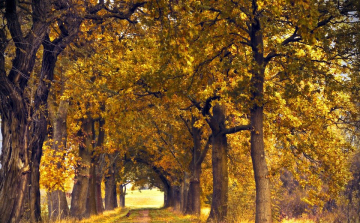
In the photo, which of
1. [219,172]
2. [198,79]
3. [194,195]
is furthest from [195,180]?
[198,79]

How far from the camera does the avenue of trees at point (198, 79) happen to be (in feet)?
34.3

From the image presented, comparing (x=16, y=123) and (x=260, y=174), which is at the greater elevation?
(x=16, y=123)

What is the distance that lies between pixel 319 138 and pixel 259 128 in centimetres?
378

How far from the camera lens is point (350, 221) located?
17.6 meters

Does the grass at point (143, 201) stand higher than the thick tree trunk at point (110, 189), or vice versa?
the thick tree trunk at point (110, 189)

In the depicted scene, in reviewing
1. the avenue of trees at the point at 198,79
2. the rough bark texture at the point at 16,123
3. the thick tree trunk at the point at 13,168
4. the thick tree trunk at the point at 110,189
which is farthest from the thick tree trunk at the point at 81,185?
the thick tree trunk at the point at 110,189

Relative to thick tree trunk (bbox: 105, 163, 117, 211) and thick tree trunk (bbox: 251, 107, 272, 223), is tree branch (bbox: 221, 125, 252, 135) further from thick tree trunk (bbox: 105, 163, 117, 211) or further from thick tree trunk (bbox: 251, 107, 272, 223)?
thick tree trunk (bbox: 105, 163, 117, 211)

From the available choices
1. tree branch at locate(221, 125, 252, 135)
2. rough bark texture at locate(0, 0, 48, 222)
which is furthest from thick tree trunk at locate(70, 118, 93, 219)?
rough bark texture at locate(0, 0, 48, 222)

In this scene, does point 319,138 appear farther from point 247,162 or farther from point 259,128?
point 247,162

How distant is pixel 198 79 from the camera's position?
46.1 feet

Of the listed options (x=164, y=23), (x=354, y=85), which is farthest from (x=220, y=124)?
(x=164, y=23)

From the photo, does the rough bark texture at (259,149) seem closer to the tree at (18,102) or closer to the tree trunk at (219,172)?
the tree trunk at (219,172)

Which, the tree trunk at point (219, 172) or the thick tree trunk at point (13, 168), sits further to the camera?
the tree trunk at point (219, 172)

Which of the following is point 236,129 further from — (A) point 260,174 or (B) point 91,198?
(B) point 91,198
